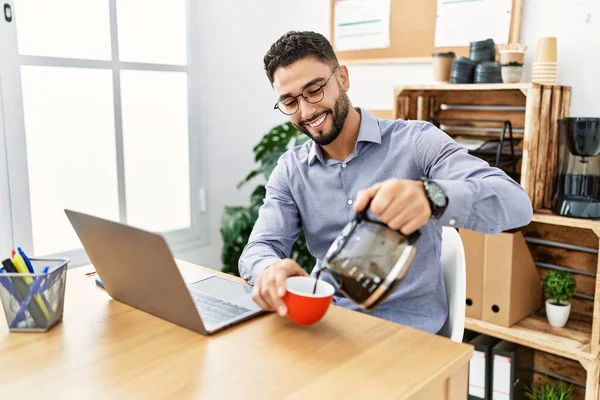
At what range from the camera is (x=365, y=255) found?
0.83 meters

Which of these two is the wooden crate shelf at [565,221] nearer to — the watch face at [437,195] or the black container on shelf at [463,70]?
the black container on shelf at [463,70]

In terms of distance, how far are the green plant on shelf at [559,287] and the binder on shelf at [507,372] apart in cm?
25

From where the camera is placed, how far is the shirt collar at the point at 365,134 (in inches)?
56.7

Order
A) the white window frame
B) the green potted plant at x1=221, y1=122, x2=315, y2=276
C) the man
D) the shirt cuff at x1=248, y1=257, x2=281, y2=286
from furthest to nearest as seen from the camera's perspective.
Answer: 1. the green potted plant at x1=221, y1=122, x2=315, y2=276
2. the white window frame
3. the man
4. the shirt cuff at x1=248, y1=257, x2=281, y2=286

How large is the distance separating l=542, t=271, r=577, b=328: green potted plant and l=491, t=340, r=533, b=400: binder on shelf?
200 mm

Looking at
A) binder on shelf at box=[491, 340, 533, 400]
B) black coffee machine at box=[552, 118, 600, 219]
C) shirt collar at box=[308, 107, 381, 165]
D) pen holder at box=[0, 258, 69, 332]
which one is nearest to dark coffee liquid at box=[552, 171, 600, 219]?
black coffee machine at box=[552, 118, 600, 219]

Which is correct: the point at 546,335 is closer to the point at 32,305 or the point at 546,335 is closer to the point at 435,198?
the point at 435,198

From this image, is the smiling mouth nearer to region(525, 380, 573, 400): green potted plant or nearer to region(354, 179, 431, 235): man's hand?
region(354, 179, 431, 235): man's hand

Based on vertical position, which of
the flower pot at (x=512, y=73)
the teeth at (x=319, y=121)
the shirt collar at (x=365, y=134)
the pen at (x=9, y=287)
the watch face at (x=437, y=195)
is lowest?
the pen at (x=9, y=287)

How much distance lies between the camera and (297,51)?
1.42 m

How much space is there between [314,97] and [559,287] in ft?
3.84

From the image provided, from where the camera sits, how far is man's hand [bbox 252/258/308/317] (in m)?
1.00

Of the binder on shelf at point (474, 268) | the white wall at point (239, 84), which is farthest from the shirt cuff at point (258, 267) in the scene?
the white wall at point (239, 84)

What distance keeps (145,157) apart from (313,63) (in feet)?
5.09
